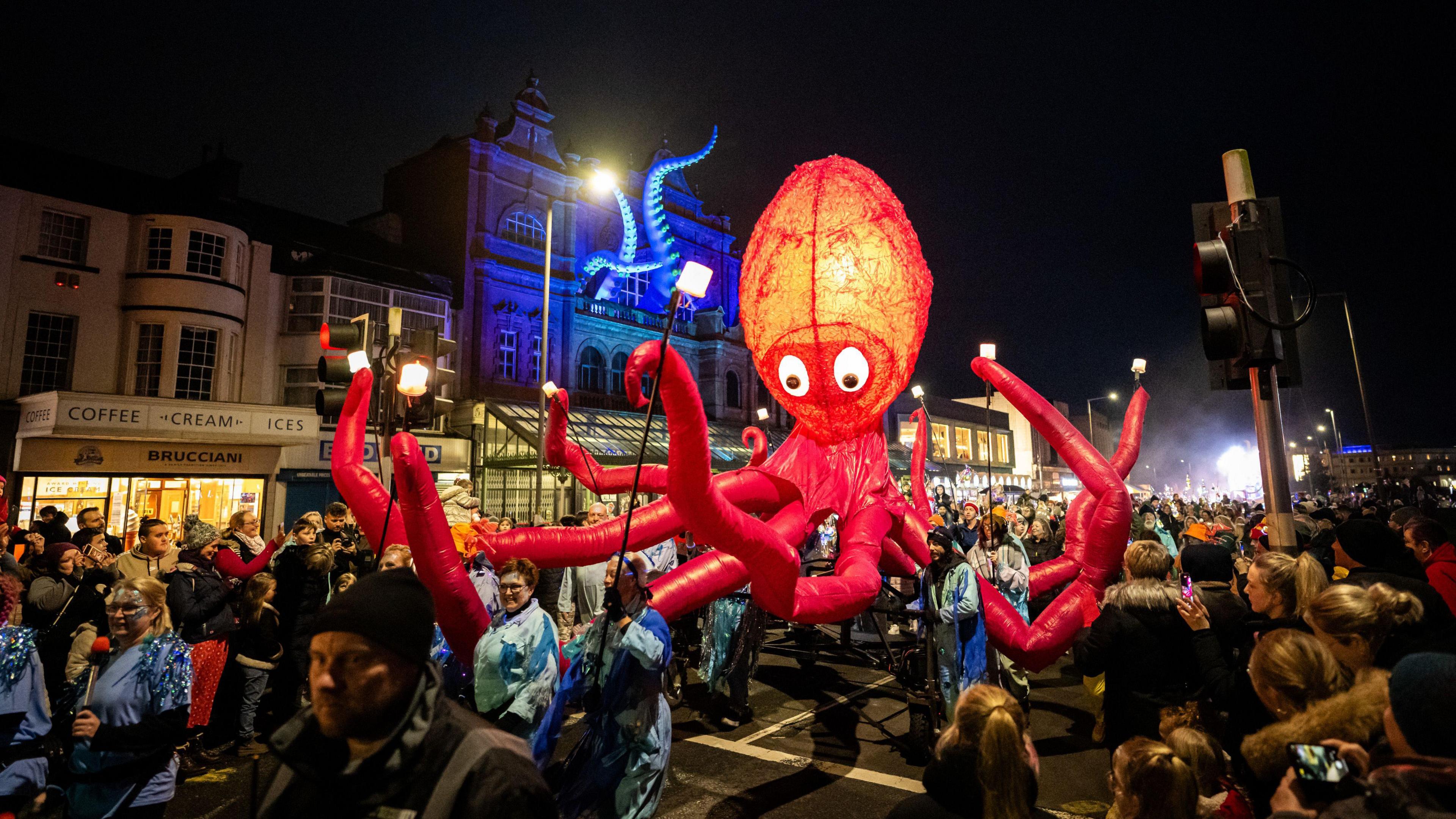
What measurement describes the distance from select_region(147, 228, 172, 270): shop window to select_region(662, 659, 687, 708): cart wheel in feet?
54.7

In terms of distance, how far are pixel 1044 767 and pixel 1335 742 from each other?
15.3 feet

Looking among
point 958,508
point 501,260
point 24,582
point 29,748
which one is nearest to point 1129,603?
point 29,748

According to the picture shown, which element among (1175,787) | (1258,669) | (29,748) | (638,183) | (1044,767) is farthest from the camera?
(638,183)

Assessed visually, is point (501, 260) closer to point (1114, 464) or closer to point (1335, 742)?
point (1114, 464)

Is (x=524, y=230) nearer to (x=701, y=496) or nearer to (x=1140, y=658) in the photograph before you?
(x=701, y=496)

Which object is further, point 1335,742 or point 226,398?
point 226,398

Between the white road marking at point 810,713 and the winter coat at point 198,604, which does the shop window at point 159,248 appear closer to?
the winter coat at point 198,604

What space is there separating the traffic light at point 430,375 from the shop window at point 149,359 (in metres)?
14.1

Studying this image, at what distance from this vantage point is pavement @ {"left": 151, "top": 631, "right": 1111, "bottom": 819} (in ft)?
16.6

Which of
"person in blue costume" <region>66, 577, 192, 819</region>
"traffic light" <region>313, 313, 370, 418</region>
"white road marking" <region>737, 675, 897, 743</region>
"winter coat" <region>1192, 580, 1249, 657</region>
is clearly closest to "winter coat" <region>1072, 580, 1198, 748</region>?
"winter coat" <region>1192, 580, 1249, 657</region>

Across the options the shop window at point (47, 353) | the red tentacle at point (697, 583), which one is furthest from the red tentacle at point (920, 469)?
the shop window at point (47, 353)

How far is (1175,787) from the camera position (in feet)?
7.18

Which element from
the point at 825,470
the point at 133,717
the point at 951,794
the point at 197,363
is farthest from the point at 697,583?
the point at 197,363

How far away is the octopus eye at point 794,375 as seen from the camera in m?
5.23
